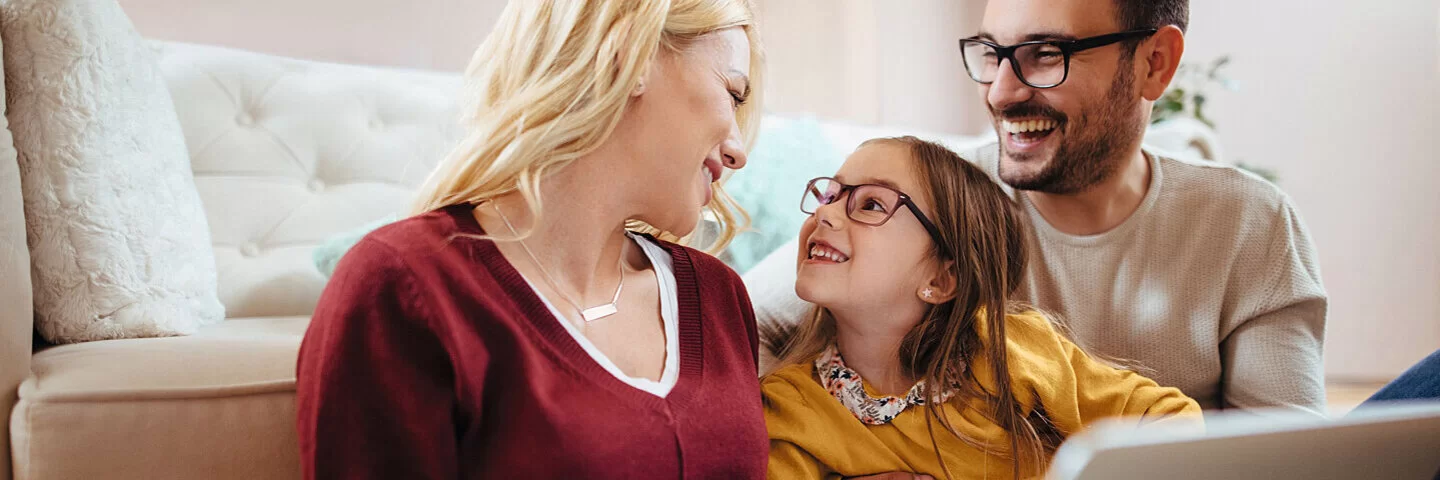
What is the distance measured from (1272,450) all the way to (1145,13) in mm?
1114

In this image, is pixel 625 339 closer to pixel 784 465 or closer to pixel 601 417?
pixel 601 417

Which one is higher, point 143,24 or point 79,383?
point 143,24

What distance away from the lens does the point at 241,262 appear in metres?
1.78

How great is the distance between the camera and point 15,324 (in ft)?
3.26

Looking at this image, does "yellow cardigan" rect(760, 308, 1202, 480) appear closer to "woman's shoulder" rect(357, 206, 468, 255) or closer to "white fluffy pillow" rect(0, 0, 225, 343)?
"woman's shoulder" rect(357, 206, 468, 255)

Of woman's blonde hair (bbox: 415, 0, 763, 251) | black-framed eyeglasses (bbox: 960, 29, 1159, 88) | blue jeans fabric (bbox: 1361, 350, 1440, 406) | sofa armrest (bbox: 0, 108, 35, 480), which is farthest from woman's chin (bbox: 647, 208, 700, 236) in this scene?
blue jeans fabric (bbox: 1361, 350, 1440, 406)

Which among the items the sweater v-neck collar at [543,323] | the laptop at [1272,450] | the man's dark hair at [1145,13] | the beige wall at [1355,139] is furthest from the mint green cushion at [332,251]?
the beige wall at [1355,139]

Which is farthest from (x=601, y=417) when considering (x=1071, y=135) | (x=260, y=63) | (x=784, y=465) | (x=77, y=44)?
(x=260, y=63)

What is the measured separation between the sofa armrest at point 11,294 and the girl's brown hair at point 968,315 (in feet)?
2.78

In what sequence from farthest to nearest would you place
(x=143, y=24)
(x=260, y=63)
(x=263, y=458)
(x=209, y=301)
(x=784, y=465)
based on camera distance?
1. (x=143, y=24)
2. (x=260, y=63)
3. (x=209, y=301)
4. (x=784, y=465)
5. (x=263, y=458)

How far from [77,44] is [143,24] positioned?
3.44 feet

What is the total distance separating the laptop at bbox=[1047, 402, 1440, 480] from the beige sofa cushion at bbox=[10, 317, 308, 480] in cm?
75

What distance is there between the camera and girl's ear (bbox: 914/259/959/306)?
4.20 ft

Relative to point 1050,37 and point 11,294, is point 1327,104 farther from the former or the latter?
point 11,294
